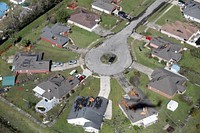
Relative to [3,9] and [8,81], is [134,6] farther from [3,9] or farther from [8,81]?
[8,81]

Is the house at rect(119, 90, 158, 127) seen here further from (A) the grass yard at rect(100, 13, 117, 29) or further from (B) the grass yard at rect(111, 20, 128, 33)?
(A) the grass yard at rect(100, 13, 117, 29)

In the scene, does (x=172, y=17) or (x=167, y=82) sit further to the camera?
(x=172, y=17)

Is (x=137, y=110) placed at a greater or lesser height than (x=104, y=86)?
greater

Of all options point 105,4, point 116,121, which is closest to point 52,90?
point 116,121

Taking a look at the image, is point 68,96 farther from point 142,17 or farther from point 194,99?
point 142,17

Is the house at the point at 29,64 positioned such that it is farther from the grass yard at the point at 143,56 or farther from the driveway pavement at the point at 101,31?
the grass yard at the point at 143,56

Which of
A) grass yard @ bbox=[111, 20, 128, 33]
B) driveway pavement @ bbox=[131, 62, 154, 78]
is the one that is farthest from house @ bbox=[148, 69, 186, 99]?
grass yard @ bbox=[111, 20, 128, 33]
